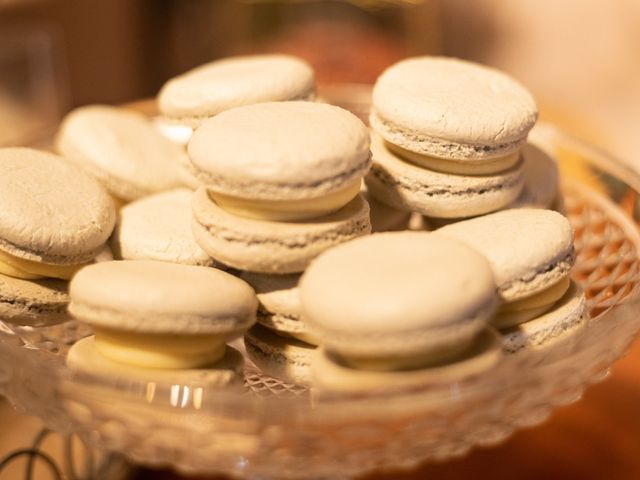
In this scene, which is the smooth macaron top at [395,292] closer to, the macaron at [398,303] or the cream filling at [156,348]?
the macaron at [398,303]

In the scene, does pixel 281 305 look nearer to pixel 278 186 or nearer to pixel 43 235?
pixel 278 186

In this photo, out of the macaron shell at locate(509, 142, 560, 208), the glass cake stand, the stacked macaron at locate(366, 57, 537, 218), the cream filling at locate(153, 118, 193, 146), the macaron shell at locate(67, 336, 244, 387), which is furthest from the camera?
the cream filling at locate(153, 118, 193, 146)

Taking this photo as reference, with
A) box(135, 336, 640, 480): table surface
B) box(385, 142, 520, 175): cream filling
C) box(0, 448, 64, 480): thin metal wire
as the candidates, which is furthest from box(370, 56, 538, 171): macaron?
box(0, 448, 64, 480): thin metal wire

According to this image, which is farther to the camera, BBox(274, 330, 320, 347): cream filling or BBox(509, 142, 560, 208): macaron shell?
BBox(509, 142, 560, 208): macaron shell

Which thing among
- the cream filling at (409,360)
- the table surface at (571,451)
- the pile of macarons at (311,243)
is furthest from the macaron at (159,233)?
the table surface at (571,451)

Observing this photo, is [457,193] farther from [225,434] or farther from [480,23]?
[480,23]

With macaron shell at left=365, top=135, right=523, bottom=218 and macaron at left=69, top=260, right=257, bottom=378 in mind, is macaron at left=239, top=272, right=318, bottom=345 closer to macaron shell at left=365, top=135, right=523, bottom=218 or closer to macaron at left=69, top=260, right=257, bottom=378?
macaron at left=69, top=260, right=257, bottom=378
